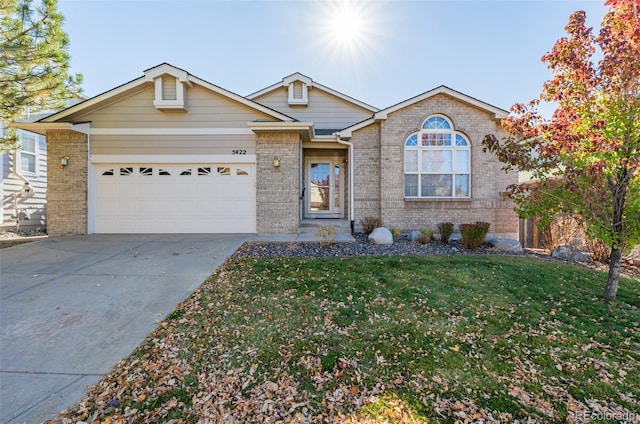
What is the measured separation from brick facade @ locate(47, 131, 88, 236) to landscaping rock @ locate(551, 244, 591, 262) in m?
14.4

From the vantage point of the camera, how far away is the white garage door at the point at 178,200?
9.49 meters

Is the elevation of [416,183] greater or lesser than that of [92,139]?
lesser

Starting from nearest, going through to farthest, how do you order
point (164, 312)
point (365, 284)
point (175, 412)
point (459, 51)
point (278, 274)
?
1. point (175, 412)
2. point (164, 312)
3. point (365, 284)
4. point (278, 274)
5. point (459, 51)

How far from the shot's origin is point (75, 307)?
159 inches

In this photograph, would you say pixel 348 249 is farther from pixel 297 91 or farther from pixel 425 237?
pixel 297 91

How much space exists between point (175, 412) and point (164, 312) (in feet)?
6.44

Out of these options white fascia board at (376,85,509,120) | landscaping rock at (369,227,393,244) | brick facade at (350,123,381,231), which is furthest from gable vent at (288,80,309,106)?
landscaping rock at (369,227,393,244)

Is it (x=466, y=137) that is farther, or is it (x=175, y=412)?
(x=466, y=137)

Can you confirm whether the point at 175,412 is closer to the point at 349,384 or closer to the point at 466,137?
the point at 349,384

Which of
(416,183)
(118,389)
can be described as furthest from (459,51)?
(118,389)

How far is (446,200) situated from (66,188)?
42.8ft

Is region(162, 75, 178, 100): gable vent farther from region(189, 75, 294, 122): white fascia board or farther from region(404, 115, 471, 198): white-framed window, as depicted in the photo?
region(404, 115, 471, 198): white-framed window

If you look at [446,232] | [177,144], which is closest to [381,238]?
[446,232]

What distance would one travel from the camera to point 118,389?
8.27ft
